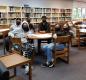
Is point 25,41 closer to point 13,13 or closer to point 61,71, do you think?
point 61,71

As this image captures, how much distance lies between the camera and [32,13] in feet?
27.4

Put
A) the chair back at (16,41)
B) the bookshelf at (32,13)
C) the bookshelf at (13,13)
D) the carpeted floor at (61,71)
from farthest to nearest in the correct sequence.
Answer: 1. the bookshelf at (13,13)
2. the bookshelf at (32,13)
3. the chair back at (16,41)
4. the carpeted floor at (61,71)

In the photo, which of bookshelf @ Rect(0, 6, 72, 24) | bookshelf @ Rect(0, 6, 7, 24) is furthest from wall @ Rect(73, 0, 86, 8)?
bookshelf @ Rect(0, 6, 7, 24)

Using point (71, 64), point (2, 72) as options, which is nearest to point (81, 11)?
point (71, 64)

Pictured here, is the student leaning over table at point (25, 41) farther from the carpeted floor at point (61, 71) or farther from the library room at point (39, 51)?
the carpeted floor at point (61, 71)

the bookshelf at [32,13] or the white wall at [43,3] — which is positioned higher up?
the white wall at [43,3]

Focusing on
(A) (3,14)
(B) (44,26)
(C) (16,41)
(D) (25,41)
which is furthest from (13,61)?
(A) (3,14)

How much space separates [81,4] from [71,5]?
28.0 inches

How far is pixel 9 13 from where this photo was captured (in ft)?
25.5

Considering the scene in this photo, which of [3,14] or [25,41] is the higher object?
[3,14]

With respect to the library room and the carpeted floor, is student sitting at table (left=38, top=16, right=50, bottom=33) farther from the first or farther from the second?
the carpeted floor

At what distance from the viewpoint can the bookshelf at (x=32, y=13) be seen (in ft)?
25.2

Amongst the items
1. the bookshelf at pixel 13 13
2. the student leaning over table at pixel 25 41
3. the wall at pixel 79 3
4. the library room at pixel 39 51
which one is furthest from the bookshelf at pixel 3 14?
the wall at pixel 79 3

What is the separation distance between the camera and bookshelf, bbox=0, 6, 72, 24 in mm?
7672
